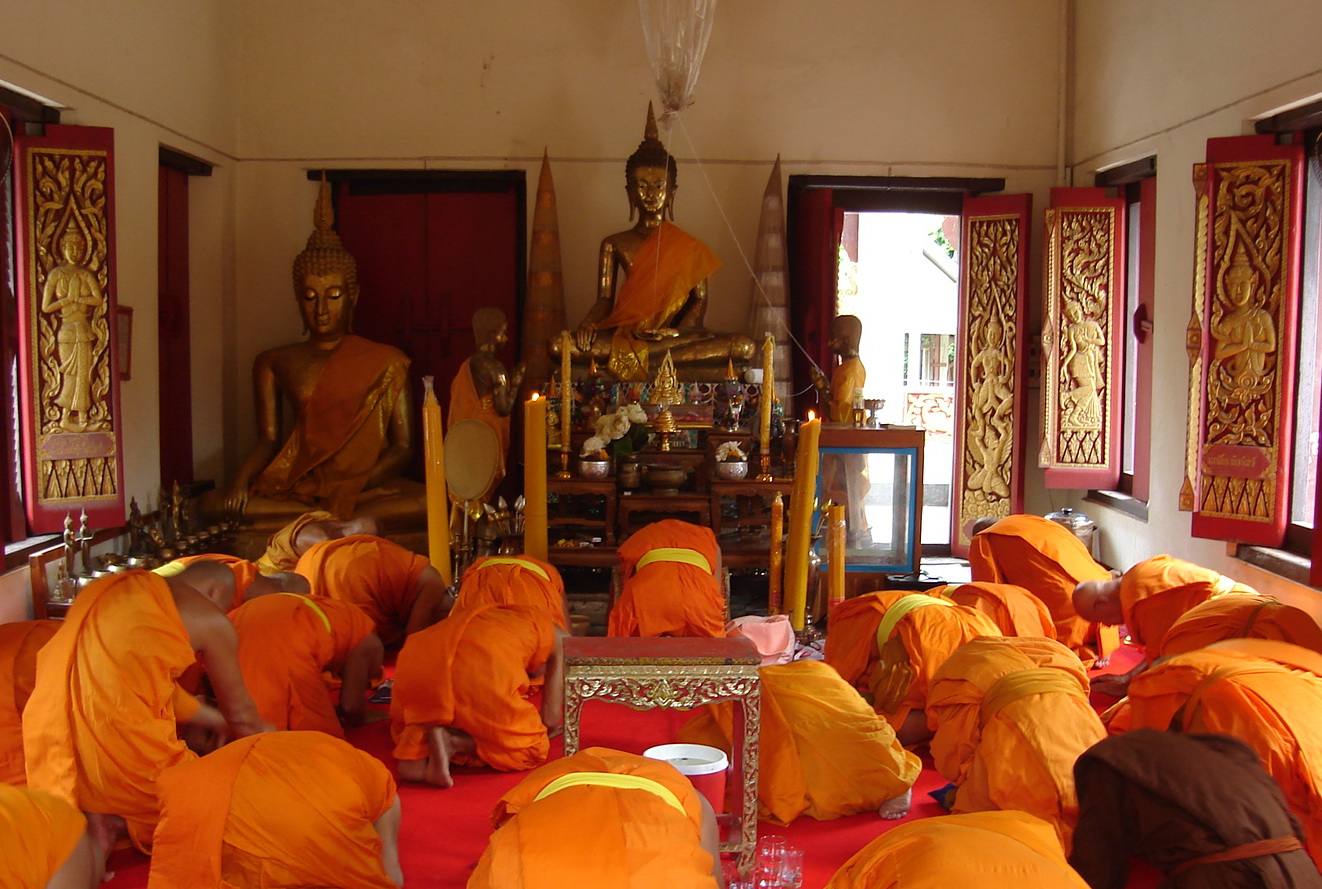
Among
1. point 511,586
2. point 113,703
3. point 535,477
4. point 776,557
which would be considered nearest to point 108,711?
point 113,703

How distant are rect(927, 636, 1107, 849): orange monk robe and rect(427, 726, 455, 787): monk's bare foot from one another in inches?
60.4

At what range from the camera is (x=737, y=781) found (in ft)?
10.1

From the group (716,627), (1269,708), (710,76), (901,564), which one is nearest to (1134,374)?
(901,564)

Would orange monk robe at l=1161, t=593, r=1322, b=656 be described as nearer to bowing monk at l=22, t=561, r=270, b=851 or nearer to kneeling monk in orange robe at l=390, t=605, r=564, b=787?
kneeling monk in orange robe at l=390, t=605, r=564, b=787

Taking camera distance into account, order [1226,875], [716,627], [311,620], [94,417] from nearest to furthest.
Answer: [1226,875] → [311,620] → [716,627] → [94,417]

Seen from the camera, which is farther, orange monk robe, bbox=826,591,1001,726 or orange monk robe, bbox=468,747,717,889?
orange monk robe, bbox=826,591,1001,726

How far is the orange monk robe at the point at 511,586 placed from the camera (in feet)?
13.9

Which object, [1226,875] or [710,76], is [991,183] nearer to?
[710,76]

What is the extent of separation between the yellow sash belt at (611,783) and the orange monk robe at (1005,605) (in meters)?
2.52

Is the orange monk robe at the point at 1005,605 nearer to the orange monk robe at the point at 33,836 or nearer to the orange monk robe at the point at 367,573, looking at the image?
the orange monk robe at the point at 367,573

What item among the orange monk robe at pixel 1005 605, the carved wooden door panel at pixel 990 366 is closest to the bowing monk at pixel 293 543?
the orange monk robe at pixel 1005 605

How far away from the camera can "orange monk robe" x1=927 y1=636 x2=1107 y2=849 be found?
3.01m

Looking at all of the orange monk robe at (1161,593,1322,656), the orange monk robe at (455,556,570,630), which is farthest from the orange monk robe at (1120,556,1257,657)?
the orange monk robe at (455,556,570,630)

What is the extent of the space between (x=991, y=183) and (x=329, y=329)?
425 centimetres
